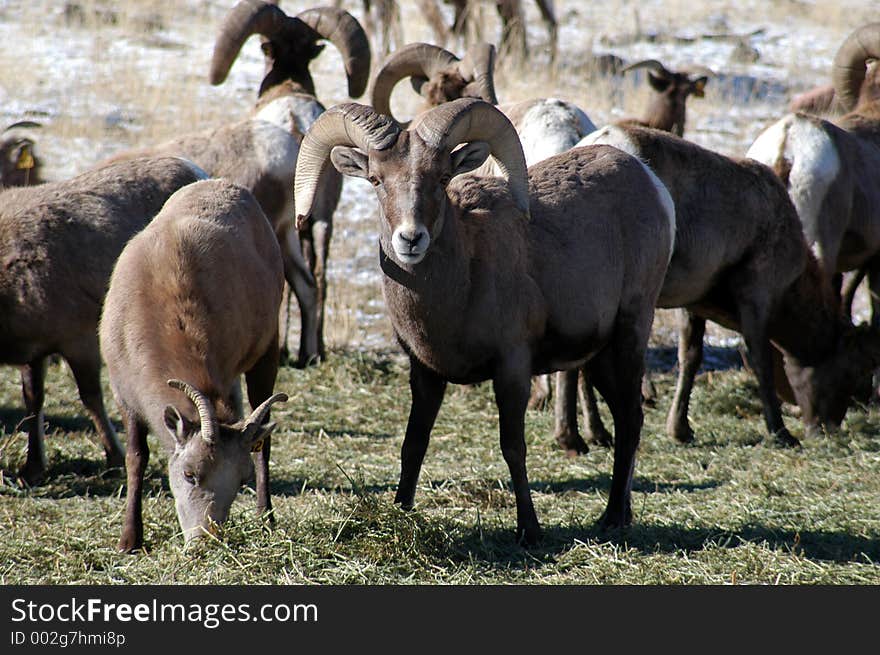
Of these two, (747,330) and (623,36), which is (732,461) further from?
(623,36)

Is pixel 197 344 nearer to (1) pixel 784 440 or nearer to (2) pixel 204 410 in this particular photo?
(2) pixel 204 410

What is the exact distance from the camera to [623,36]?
22.7 metres

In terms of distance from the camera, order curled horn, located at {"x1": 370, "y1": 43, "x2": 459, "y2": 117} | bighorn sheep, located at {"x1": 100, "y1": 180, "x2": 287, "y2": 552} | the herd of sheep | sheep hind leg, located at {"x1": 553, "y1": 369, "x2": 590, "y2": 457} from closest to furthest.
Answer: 1. bighorn sheep, located at {"x1": 100, "y1": 180, "x2": 287, "y2": 552}
2. the herd of sheep
3. sheep hind leg, located at {"x1": 553, "y1": 369, "x2": 590, "y2": 457}
4. curled horn, located at {"x1": 370, "y1": 43, "x2": 459, "y2": 117}

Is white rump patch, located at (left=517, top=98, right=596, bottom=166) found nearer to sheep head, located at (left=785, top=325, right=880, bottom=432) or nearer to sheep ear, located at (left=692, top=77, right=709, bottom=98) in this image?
sheep head, located at (left=785, top=325, right=880, bottom=432)

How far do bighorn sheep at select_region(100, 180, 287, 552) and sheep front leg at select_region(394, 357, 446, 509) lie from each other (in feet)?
2.59

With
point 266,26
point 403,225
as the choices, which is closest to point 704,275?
point 403,225

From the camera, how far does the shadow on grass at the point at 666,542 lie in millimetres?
5879

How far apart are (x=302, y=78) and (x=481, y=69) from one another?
232 cm

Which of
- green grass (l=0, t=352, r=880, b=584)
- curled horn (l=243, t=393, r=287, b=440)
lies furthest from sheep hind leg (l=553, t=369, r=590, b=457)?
curled horn (l=243, t=393, r=287, b=440)

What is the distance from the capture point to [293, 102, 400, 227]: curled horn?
5.66 metres

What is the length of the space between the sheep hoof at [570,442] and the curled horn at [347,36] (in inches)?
218

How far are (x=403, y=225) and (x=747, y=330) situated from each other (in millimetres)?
4089

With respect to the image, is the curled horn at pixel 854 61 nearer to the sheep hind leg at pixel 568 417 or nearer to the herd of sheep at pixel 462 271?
the herd of sheep at pixel 462 271

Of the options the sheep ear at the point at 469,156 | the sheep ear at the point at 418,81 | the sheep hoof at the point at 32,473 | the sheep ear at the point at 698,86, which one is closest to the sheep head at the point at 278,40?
the sheep ear at the point at 418,81
